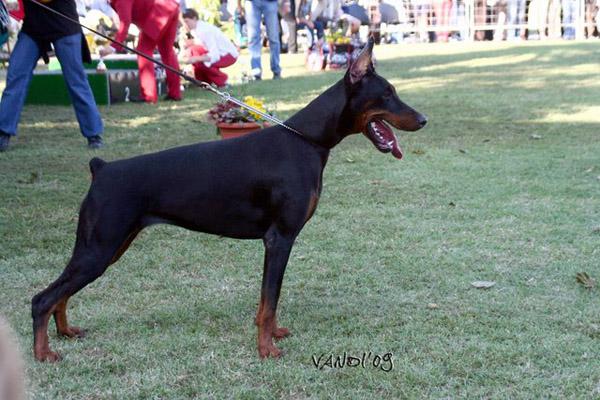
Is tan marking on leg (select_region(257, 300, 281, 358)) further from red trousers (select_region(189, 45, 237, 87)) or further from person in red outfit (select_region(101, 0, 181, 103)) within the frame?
red trousers (select_region(189, 45, 237, 87))

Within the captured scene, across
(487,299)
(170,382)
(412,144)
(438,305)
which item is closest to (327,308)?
(438,305)

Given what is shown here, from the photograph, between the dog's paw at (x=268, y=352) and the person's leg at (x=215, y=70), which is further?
the person's leg at (x=215, y=70)

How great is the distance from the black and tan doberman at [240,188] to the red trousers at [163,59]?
9.90 metres

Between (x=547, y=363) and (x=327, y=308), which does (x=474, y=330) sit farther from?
(x=327, y=308)

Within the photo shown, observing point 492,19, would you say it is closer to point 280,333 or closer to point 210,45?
point 210,45

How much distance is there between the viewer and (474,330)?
4.03 metres

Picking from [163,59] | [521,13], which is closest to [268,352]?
[163,59]

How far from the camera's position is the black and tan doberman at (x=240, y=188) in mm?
3547

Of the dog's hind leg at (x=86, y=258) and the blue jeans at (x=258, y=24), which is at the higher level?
the blue jeans at (x=258, y=24)

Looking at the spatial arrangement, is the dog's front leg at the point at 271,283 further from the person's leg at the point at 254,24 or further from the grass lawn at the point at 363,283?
the person's leg at the point at 254,24

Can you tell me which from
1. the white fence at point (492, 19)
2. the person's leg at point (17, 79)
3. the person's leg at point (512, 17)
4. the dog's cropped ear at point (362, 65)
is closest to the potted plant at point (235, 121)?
the person's leg at point (17, 79)

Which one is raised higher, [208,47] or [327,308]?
[208,47]

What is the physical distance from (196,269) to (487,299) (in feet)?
5.90

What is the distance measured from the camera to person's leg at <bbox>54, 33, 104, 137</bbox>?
8.46 meters
